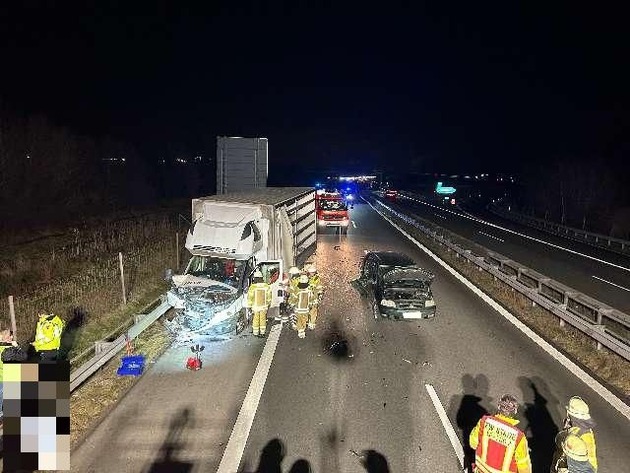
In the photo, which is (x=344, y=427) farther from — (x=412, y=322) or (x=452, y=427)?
(x=412, y=322)

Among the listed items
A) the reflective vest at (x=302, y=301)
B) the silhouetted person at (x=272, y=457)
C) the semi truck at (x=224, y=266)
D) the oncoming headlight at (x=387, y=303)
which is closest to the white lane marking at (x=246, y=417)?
the silhouetted person at (x=272, y=457)

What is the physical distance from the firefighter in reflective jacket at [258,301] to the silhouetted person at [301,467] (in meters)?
4.97

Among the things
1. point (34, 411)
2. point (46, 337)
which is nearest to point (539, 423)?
point (34, 411)

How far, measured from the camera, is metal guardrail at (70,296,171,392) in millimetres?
8352

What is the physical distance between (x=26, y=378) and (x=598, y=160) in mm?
67790

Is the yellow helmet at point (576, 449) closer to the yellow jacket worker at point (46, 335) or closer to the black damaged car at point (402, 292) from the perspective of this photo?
the yellow jacket worker at point (46, 335)

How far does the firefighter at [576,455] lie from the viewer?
4.80 meters

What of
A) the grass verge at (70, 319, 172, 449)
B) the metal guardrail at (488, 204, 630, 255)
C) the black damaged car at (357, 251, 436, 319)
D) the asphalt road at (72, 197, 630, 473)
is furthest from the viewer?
the metal guardrail at (488, 204, 630, 255)

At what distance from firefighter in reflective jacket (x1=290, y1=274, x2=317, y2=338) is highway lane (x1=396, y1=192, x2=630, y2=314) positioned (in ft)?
34.2

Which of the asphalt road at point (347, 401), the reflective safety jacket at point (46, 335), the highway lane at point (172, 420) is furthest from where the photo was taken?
the reflective safety jacket at point (46, 335)

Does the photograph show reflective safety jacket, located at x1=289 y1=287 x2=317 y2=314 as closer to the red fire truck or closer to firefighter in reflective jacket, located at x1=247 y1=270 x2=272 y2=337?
firefighter in reflective jacket, located at x1=247 y1=270 x2=272 y2=337

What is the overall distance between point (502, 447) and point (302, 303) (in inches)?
285

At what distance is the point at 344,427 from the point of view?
7.71 m

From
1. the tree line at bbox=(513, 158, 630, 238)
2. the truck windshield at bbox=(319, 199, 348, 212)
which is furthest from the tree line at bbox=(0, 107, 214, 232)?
the tree line at bbox=(513, 158, 630, 238)
